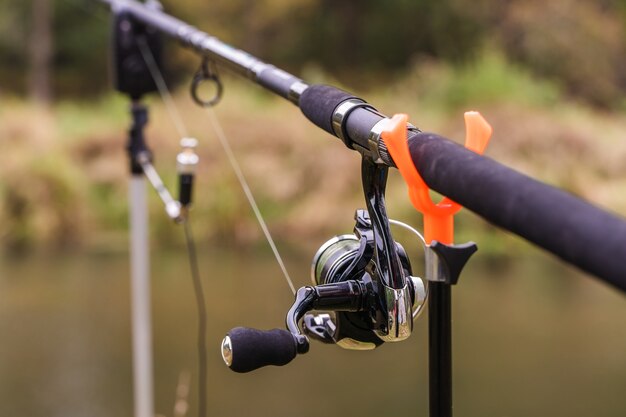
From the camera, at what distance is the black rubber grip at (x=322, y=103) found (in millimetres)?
593

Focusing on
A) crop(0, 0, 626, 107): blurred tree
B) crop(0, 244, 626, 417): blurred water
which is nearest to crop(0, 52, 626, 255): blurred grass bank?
crop(0, 244, 626, 417): blurred water

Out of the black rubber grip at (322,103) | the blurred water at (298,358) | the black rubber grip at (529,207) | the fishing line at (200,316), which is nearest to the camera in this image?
the black rubber grip at (529,207)

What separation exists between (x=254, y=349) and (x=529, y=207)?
0.20 m

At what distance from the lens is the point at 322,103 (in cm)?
61

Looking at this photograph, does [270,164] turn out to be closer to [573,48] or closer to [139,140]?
[139,140]

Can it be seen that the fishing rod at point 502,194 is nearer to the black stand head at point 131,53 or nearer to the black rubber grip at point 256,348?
the black rubber grip at point 256,348

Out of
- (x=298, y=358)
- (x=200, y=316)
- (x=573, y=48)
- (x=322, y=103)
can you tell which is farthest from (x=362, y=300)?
(x=573, y=48)

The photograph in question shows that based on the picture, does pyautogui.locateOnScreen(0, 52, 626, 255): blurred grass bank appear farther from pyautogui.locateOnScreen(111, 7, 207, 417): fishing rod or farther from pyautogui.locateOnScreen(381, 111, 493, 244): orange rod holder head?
pyautogui.locateOnScreen(381, 111, 493, 244): orange rod holder head

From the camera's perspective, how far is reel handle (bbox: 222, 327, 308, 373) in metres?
0.49

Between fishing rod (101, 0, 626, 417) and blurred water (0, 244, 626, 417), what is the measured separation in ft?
6.24

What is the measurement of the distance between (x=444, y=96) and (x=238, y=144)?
1412 mm

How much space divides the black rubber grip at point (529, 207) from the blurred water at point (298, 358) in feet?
6.71

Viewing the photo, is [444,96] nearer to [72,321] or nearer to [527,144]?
[527,144]

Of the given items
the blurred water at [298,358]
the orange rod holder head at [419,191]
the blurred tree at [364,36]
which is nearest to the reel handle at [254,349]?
the orange rod holder head at [419,191]
